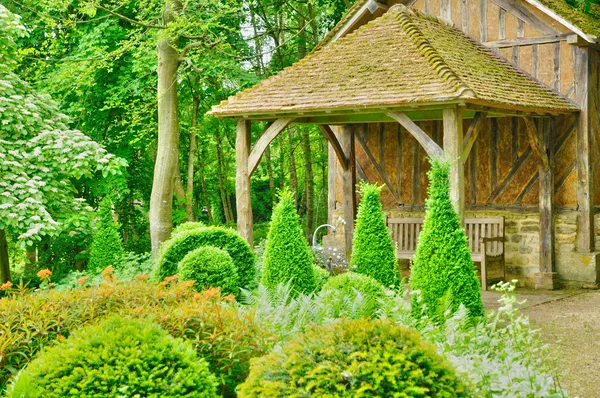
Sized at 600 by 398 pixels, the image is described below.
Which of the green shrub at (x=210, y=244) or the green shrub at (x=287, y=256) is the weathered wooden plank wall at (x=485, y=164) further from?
the green shrub at (x=287, y=256)

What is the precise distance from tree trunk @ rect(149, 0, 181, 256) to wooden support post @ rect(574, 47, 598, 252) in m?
7.12

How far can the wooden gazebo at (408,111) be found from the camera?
11.1 meters

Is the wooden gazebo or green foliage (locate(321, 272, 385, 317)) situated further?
the wooden gazebo

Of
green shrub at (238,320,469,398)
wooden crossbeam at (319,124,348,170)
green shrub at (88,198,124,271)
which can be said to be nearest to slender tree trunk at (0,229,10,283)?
green shrub at (88,198,124,271)

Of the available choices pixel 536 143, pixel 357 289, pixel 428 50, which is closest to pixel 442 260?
pixel 357 289

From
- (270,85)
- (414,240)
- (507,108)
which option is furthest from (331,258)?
(507,108)

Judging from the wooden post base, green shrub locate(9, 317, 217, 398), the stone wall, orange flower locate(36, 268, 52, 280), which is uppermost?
orange flower locate(36, 268, 52, 280)

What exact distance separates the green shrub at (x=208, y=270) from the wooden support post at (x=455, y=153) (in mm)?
3136

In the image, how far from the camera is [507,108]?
38.3ft

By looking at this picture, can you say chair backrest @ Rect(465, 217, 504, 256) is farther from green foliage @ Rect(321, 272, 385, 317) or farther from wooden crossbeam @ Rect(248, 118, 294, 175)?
green foliage @ Rect(321, 272, 385, 317)

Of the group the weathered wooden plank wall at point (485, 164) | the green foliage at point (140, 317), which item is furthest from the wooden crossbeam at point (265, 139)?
the green foliage at point (140, 317)

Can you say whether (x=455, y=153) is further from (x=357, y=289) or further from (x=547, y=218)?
(x=547, y=218)

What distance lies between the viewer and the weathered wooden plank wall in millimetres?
13531

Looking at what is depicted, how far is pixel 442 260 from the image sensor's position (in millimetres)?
8750
